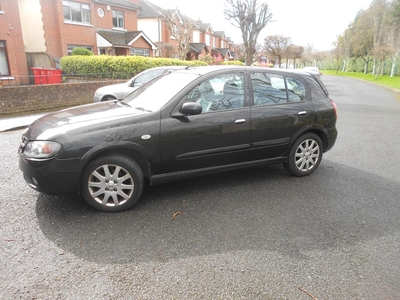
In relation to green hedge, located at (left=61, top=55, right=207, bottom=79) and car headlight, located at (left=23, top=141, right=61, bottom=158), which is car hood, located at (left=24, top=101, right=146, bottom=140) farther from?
green hedge, located at (left=61, top=55, right=207, bottom=79)

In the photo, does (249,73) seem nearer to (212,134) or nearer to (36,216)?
(212,134)

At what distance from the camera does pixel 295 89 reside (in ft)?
15.5

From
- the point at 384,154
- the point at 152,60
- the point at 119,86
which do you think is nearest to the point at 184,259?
the point at 384,154

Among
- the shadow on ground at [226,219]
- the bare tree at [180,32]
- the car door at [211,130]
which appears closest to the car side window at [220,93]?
the car door at [211,130]

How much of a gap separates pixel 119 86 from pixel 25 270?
836 centimetres

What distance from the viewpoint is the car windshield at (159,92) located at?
396 cm

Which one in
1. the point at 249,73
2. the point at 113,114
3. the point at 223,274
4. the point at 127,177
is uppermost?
the point at 249,73

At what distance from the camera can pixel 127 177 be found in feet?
11.8

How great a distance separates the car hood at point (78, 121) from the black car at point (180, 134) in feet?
0.04

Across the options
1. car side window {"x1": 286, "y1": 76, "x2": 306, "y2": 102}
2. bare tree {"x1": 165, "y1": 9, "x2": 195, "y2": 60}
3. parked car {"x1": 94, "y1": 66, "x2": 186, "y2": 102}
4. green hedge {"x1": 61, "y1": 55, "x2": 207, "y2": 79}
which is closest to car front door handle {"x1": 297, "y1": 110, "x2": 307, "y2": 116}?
car side window {"x1": 286, "y1": 76, "x2": 306, "y2": 102}

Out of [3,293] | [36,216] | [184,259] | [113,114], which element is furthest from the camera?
[113,114]

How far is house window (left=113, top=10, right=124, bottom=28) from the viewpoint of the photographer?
27481 mm

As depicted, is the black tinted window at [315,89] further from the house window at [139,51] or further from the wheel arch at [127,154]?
the house window at [139,51]

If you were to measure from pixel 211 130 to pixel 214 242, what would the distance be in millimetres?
1509
